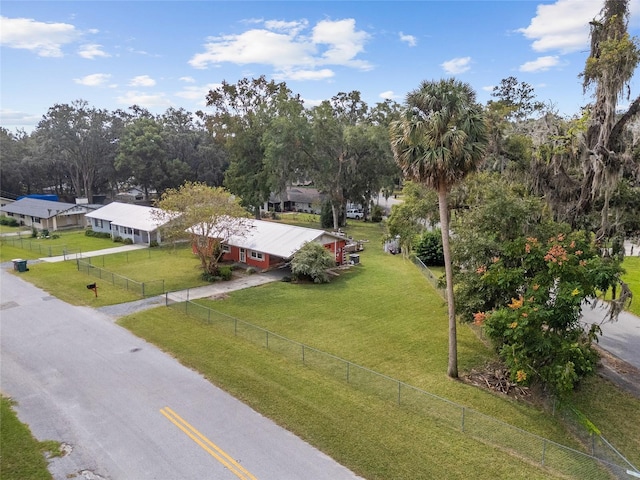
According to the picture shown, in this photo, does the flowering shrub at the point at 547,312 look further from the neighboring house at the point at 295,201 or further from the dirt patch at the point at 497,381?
the neighboring house at the point at 295,201

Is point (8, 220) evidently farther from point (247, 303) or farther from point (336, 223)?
point (247, 303)

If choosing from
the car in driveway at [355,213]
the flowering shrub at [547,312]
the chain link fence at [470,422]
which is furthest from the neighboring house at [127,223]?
the flowering shrub at [547,312]

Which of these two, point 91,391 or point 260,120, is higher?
point 260,120

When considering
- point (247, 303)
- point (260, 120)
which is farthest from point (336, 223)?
point (247, 303)

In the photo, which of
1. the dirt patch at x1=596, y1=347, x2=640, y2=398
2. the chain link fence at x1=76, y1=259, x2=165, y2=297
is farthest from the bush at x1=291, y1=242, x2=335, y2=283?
the dirt patch at x1=596, y1=347, x2=640, y2=398

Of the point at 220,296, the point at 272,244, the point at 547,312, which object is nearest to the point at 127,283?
the point at 220,296

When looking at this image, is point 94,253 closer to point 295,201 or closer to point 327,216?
point 327,216

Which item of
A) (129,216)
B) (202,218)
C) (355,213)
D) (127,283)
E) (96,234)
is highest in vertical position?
(202,218)
